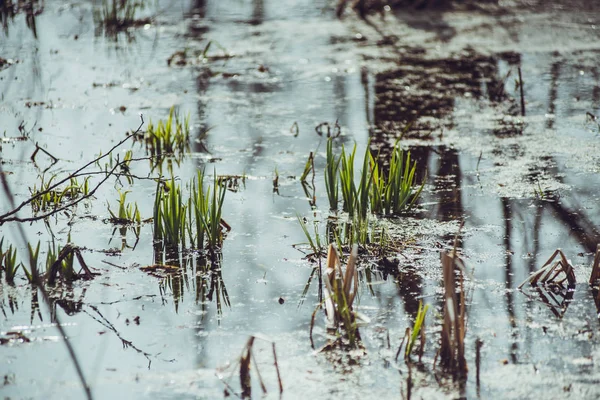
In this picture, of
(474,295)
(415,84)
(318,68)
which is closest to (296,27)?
(318,68)

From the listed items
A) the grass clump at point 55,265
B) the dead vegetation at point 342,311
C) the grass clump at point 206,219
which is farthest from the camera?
the grass clump at point 206,219

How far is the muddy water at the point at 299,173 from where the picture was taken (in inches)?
115

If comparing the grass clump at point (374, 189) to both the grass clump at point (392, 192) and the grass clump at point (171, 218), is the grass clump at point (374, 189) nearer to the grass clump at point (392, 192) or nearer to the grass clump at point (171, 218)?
the grass clump at point (392, 192)

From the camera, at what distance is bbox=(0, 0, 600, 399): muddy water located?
2926mm

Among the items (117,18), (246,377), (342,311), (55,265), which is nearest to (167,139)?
(55,265)

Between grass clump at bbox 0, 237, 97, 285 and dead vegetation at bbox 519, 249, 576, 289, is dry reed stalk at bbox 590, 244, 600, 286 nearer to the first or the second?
dead vegetation at bbox 519, 249, 576, 289

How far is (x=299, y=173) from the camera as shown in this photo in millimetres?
5148

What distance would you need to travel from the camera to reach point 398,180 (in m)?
4.31

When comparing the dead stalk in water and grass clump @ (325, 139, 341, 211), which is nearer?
the dead stalk in water

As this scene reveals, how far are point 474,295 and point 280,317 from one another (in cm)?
82

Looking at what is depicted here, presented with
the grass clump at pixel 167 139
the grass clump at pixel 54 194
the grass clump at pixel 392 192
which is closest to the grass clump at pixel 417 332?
the grass clump at pixel 392 192

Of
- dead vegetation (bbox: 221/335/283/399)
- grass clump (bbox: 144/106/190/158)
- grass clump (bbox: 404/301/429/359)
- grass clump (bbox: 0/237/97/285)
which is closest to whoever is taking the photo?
dead vegetation (bbox: 221/335/283/399)

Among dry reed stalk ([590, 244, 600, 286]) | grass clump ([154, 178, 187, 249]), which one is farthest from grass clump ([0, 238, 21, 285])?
dry reed stalk ([590, 244, 600, 286])

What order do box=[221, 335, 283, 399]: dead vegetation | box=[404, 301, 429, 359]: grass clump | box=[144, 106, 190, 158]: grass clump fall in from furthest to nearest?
box=[144, 106, 190, 158]: grass clump < box=[404, 301, 429, 359]: grass clump < box=[221, 335, 283, 399]: dead vegetation
